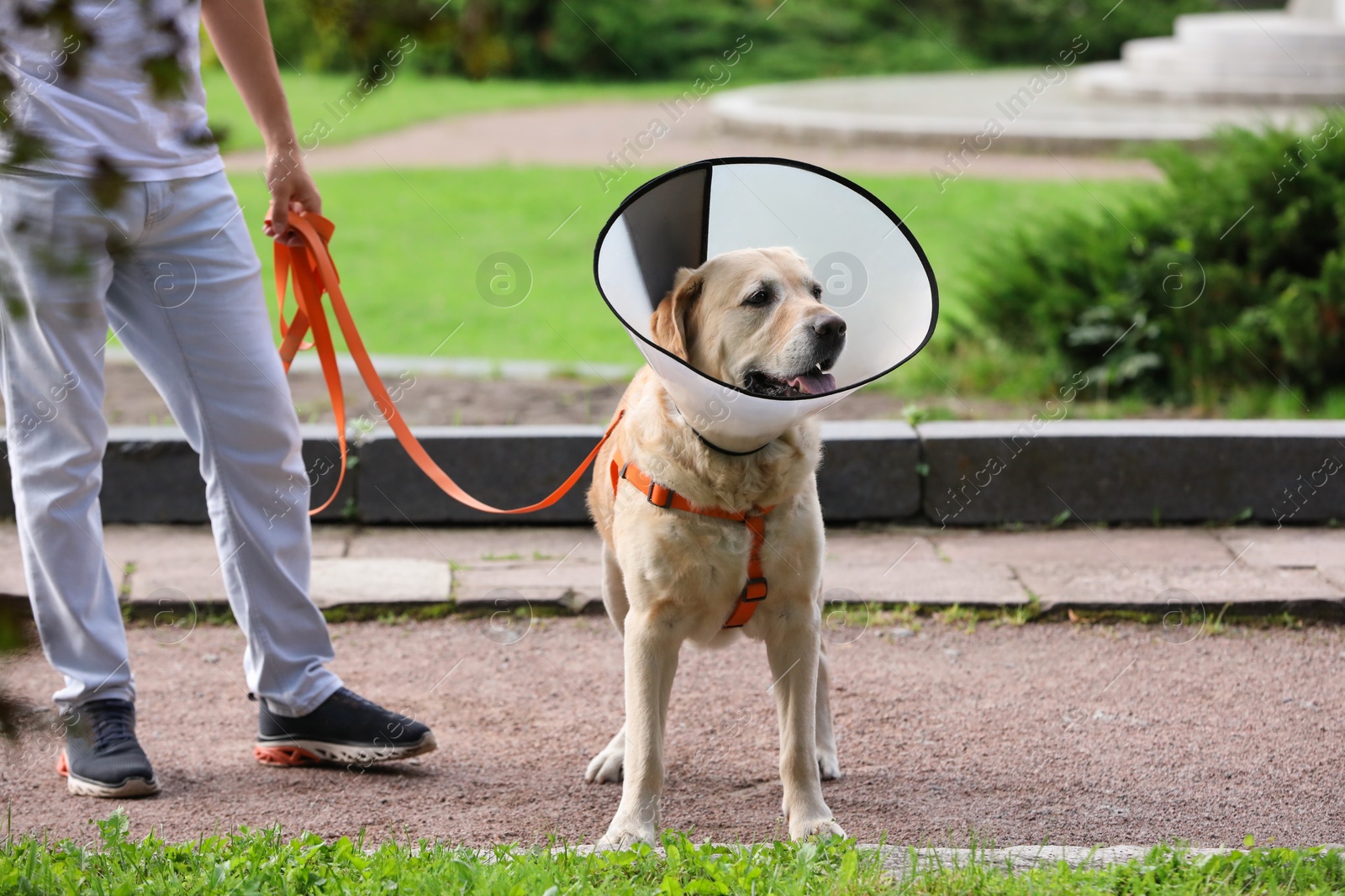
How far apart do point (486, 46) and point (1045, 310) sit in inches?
234

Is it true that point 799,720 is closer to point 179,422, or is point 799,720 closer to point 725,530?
point 725,530

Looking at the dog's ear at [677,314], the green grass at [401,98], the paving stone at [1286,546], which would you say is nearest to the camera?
the dog's ear at [677,314]

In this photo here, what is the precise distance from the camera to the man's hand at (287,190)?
354 cm

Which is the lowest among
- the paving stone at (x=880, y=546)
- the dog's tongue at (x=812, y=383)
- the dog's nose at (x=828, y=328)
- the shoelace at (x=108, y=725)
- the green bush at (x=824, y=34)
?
the shoelace at (x=108, y=725)

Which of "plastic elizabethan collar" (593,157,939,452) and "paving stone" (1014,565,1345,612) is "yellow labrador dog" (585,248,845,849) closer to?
"plastic elizabethan collar" (593,157,939,452)

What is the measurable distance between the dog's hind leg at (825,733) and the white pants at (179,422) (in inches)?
54.5

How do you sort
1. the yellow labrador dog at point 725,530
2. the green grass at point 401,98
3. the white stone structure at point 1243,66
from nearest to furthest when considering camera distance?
1. the yellow labrador dog at point 725,530
2. the white stone structure at point 1243,66
3. the green grass at point 401,98

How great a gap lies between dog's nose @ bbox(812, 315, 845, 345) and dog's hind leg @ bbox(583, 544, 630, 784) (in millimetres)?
921

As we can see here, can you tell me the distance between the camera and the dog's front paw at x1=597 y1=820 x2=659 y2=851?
3.00 m

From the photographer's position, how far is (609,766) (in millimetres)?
3541

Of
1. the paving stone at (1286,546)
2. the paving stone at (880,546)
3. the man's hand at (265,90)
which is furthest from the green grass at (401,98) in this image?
the paving stone at (1286,546)

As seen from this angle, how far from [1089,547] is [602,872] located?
322 cm

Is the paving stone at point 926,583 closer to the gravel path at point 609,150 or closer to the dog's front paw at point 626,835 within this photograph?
the dog's front paw at point 626,835

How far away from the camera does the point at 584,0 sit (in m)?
29.4
